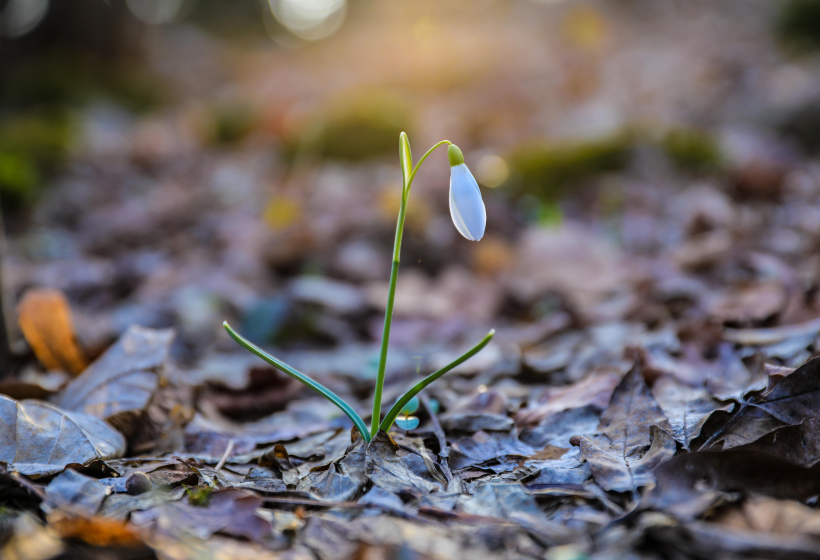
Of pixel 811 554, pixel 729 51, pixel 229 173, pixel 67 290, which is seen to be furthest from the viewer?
pixel 729 51

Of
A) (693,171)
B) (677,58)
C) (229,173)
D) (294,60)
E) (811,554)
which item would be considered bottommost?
(811,554)

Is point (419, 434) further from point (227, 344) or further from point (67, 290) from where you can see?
point (67, 290)

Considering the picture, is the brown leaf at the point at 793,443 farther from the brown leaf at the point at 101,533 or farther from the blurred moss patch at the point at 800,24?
the blurred moss patch at the point at 800,24

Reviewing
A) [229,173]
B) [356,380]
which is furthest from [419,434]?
[229,173]

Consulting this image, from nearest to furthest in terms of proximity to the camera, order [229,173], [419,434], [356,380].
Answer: [419,434] < [356,380] < [229,173]

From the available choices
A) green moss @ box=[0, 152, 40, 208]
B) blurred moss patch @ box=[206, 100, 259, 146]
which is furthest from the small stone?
blurred moss patch @ box=[206, 100, 259, 146]
